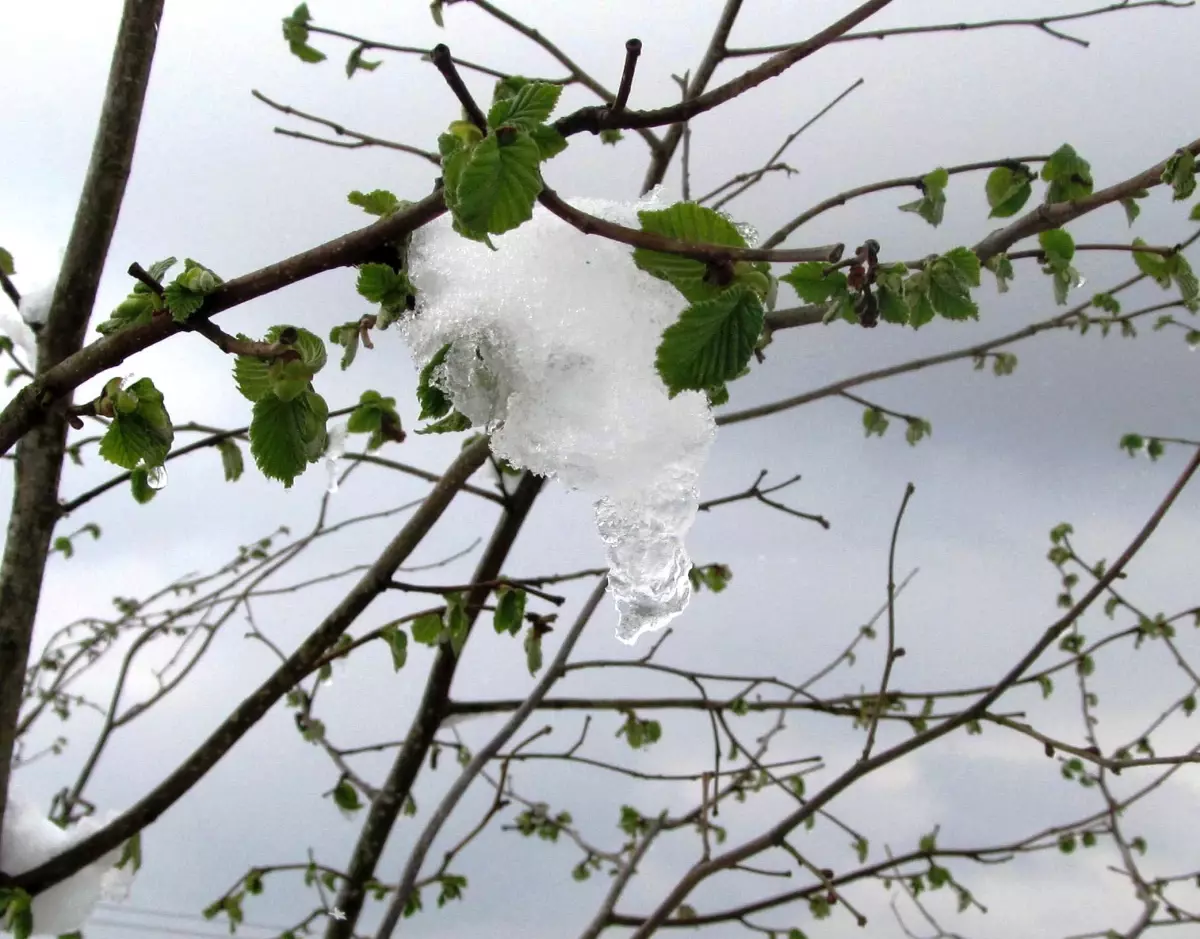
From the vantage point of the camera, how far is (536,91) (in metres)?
0.40

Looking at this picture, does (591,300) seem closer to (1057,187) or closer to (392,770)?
(1057,187)

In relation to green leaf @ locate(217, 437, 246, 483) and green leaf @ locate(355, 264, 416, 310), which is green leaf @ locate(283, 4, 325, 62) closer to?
green leaf @ locate(217, 437, 246, 483)

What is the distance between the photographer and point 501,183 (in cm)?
37

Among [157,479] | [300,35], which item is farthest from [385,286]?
[300,35]

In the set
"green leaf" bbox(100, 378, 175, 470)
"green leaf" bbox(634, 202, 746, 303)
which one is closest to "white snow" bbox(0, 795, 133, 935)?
"green leaf" bbox(100, 378, 175, 470)

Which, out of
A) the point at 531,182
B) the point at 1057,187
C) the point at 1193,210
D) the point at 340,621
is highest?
the point at 1193,210

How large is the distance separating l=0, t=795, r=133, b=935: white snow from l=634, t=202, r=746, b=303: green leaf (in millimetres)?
1347

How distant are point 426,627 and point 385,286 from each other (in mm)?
796

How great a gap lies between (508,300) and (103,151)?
2.75 feet

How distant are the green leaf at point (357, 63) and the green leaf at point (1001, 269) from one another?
103cm

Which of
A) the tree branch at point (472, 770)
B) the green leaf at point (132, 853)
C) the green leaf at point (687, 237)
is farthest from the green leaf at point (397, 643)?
the green leaf at point (687, 237)

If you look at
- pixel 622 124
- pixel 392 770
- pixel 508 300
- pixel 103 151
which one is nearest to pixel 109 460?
pixel 508 300

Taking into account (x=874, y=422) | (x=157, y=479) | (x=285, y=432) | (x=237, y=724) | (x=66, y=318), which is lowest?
(x=285, y=432)

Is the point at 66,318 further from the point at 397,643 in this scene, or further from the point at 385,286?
the point at 385,286
